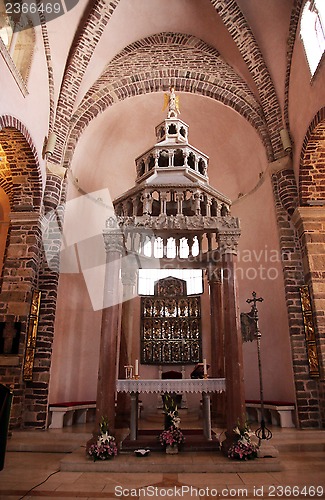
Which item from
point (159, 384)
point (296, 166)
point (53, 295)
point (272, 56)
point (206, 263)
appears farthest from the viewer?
point (272, 56)

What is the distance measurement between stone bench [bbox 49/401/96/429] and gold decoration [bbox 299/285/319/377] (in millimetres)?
6164

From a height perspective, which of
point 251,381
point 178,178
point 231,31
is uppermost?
point 231,31

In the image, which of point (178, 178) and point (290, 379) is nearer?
point (178, 178)

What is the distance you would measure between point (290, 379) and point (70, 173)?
879 centimetres

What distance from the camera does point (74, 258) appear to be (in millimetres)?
11711

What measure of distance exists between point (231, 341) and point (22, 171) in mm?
6985

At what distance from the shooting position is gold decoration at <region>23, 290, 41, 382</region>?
909 cm

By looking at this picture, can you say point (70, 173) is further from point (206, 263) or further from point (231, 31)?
point (231, 31)

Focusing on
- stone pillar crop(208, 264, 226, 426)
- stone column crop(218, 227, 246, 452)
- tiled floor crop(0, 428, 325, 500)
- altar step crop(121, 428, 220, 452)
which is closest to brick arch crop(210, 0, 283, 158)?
stone pillar crop(208, 264, 226, 426)

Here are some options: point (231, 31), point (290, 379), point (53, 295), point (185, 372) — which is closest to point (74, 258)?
point (53, 295)

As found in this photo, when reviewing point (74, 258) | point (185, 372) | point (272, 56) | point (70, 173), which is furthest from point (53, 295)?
point (272, 56)

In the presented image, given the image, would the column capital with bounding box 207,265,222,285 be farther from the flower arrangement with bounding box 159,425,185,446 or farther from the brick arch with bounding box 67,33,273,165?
the brick arch with bounding box 67,33,273,165

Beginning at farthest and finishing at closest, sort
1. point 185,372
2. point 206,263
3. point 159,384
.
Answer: point 185,372 < point 206,263 < point 159,384

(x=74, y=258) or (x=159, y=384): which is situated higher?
(x=74, y=258)
